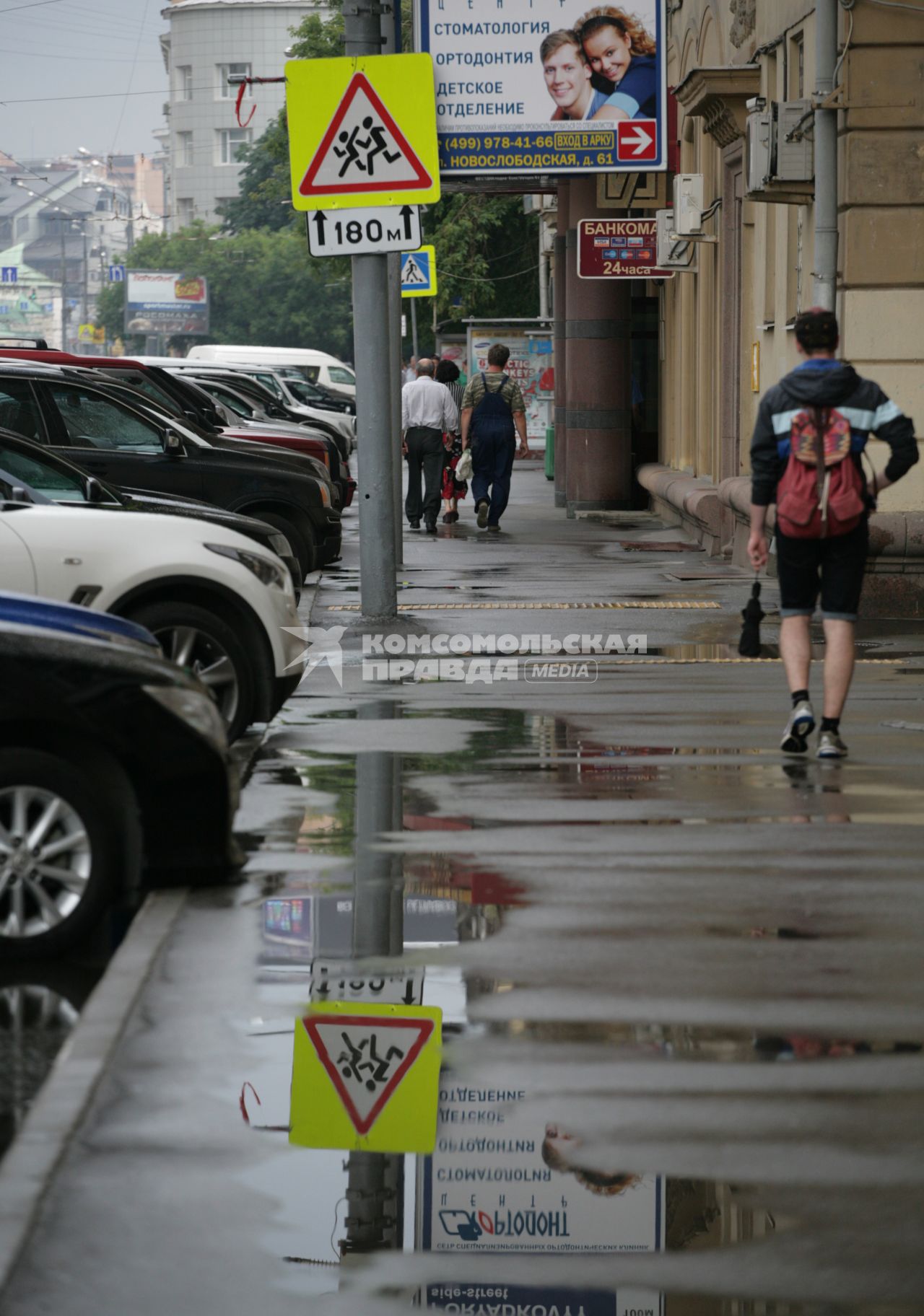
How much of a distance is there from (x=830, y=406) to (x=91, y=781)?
156 inches

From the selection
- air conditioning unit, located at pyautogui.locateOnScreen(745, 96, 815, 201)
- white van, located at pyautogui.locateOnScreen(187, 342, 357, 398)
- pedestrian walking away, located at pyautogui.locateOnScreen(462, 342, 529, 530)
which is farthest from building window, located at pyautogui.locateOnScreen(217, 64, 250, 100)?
air conditioning unit, located at pyautogui.locateOnScreen(745, 96, 815, 201)

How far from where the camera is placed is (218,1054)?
5.11 m

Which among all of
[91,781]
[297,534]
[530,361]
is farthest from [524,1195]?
[530,361]

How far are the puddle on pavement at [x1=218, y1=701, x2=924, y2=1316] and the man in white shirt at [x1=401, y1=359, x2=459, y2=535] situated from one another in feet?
48.3

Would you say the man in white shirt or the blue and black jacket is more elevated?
the blue and black jacket

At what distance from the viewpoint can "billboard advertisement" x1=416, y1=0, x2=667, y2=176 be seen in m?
16.9

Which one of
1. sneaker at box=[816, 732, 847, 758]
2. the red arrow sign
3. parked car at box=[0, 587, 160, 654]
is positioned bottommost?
sneaker at box=[816, 732, 847, 758]

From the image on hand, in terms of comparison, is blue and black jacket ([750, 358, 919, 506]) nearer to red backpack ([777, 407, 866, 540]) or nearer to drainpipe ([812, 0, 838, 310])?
red backpack ([777, 407, 866, 540])

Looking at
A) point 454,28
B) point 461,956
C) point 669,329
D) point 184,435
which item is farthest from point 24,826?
point 669,329

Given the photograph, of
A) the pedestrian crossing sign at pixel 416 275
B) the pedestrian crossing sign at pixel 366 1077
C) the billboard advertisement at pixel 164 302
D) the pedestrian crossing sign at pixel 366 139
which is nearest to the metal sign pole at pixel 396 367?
the pedestrian crossing sign at pixel 366 139

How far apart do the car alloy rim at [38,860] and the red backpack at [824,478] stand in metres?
3.90

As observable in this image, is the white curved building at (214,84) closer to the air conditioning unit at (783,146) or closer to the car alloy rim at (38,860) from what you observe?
the air conditioning unit at (783,146)

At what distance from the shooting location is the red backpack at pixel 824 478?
893cm

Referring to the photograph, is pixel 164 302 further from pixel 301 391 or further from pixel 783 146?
pixel 783 146
